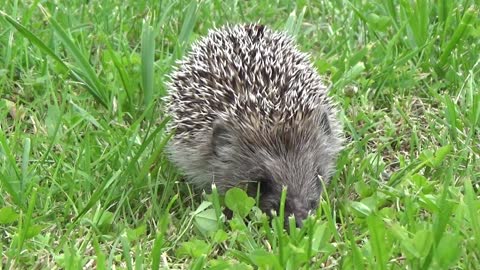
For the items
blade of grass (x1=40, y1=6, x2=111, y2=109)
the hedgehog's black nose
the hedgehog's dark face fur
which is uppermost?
blade of grass (x1=40, y1=6, x2=111, y2=109)

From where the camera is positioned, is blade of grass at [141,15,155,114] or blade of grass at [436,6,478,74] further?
blade of grass at [436,6,478,74]

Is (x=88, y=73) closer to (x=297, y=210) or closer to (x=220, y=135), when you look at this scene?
(x=220, y=135)

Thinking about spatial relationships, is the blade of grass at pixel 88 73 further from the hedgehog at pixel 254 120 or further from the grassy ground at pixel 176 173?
the hedgehog at pixel 254 120

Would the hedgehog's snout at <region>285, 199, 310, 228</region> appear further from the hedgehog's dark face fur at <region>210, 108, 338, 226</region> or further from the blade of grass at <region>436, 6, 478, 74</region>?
the blade of grass at <region>436, 6, 478, 74</region>

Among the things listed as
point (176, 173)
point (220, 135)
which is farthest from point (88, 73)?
point (220, 135)

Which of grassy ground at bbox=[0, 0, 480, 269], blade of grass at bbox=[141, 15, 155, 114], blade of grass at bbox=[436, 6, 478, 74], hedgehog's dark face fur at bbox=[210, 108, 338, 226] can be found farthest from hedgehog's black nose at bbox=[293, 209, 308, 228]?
blade of grass at bbox=[436, 6, 478, 74]

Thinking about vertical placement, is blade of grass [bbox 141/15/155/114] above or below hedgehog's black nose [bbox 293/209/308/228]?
above

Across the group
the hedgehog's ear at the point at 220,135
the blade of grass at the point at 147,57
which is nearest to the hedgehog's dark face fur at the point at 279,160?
the hedgehog's ear at the point at 220,135

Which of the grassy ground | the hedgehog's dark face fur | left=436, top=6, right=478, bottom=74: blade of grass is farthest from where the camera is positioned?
left=436, top=6, right=478, bottom=74: blade of grass
